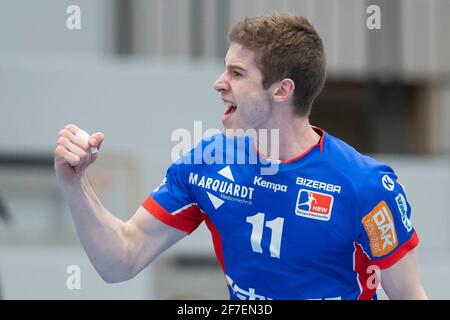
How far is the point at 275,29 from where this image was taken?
8.98 feet

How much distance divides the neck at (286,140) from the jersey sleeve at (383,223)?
0.28m

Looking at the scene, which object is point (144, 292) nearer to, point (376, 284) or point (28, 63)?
point (28, 63)

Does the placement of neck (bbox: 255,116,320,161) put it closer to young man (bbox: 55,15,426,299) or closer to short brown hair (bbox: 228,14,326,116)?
young man (bbox: 55,15,426,299)

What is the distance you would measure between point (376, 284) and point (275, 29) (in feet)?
2.97

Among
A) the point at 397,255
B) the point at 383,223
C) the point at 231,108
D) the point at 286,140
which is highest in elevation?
the point at 231,108

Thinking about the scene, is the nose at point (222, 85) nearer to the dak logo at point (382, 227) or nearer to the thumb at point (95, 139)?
the thumb at point (95, 139)

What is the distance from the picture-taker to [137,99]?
7.36 m

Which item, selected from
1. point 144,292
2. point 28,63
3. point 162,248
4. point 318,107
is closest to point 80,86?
point 28,63

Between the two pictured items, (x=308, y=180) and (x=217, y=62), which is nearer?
(x=308, y=180)

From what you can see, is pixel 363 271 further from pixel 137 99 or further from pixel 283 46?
pixel 137 99

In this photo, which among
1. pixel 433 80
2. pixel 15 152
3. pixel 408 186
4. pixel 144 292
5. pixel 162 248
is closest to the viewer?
pixel 162 248

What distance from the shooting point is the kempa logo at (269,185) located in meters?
2.80

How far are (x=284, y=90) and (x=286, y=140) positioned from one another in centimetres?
17

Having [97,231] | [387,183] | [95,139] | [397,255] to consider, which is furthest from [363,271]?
[95,139]
